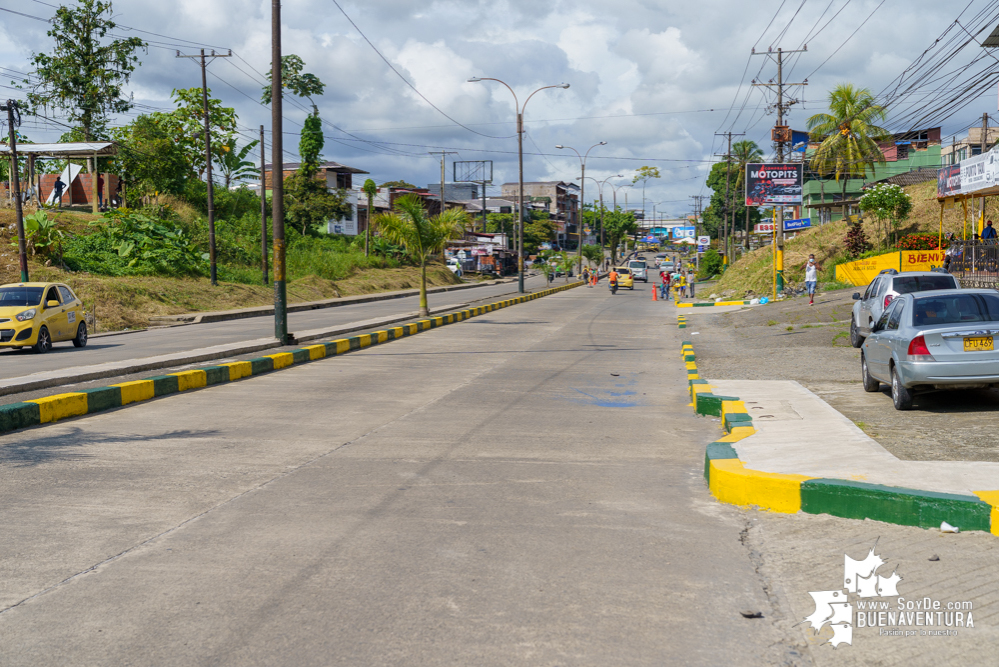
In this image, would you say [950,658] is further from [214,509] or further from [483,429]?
[483,429]

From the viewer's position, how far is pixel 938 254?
31.7m

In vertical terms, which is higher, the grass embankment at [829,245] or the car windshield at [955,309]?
the grass embankment at [829,245]

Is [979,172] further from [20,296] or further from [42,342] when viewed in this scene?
[20,296]

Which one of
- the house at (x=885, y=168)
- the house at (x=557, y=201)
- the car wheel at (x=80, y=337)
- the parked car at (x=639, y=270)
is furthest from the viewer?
the house at (x=557, y=201)

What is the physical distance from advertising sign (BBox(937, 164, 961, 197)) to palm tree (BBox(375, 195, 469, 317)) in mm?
15033

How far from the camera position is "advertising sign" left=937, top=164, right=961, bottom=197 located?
25.9 m

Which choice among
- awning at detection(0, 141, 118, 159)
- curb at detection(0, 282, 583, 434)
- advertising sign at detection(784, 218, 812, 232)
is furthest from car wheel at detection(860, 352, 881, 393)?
advertising sign at detection(784, 218, 812, 232)

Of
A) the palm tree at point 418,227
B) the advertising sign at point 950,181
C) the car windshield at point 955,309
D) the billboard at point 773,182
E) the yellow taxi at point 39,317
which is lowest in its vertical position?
the yellow taxi at point 39,317

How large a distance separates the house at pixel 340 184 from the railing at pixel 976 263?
45889 millimetres

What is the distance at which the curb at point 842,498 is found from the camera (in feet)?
17.6

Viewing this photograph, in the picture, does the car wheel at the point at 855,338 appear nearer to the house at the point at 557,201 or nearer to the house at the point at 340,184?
the house at the point at 340,184

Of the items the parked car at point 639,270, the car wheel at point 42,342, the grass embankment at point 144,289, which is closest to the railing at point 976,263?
the car wheel at point 42,342

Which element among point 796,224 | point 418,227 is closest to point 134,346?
point 418,227

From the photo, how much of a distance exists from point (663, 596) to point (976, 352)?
645 centimetres
